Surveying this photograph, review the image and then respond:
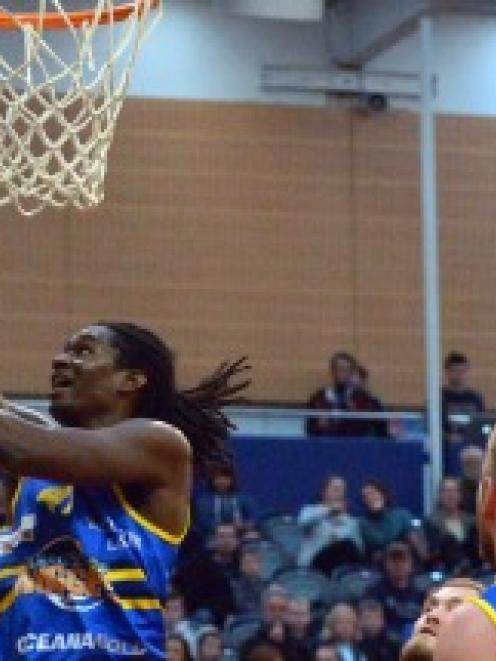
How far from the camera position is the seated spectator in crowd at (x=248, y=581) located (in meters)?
12.7

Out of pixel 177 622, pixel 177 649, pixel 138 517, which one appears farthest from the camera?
pixel 177 622

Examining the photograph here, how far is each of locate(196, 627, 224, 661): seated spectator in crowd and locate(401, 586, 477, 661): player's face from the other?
590cm

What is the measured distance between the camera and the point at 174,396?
229 inches

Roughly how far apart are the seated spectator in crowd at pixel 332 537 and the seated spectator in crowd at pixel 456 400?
2224 mm

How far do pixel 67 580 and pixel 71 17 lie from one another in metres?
2.72

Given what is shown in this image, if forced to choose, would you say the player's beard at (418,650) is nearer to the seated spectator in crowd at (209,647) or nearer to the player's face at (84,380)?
the player's face at (84,380)

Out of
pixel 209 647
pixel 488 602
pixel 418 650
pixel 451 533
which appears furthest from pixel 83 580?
pixel 451 533

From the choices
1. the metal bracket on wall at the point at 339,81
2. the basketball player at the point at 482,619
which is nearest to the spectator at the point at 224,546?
the metal bracket on wall at the point at 339,81

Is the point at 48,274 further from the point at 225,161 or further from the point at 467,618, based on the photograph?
the point at 467,618

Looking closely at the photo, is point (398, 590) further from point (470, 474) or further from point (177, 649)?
point (177, 649)

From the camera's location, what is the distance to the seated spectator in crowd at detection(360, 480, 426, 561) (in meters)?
13.5

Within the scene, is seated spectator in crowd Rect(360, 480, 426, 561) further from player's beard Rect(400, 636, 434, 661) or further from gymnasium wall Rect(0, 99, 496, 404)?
player's beard Rect(400, 636, 434, 661)

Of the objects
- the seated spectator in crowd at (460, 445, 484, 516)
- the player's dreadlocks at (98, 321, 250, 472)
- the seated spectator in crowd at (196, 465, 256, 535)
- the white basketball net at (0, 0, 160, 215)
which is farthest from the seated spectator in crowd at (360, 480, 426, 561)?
the player's dreadlocks at (98, 321, 250, 472)

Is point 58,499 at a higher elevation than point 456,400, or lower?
higher
